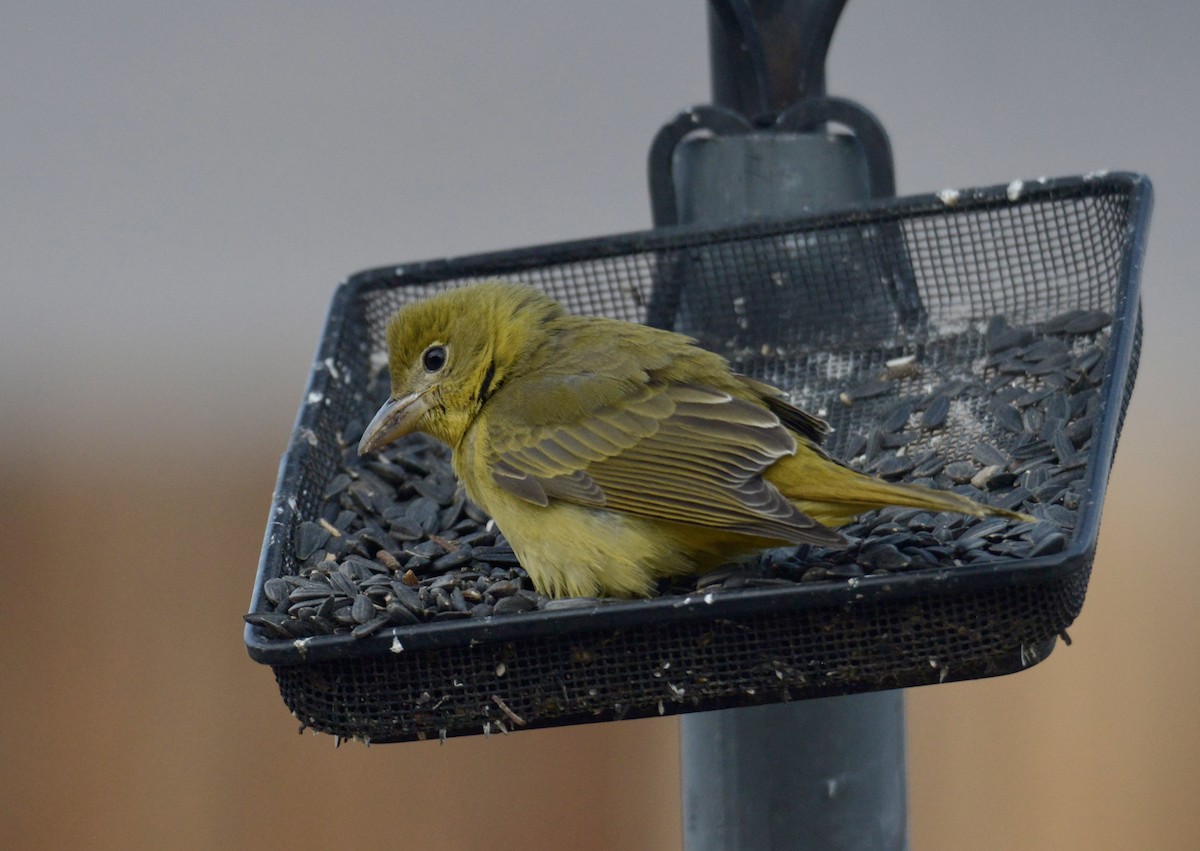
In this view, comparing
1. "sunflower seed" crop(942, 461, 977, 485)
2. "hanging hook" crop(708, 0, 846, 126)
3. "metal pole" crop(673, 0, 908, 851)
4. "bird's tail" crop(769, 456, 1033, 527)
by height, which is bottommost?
"metal pole" crop(673, 0, 908, 851)

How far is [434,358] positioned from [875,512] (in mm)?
1305

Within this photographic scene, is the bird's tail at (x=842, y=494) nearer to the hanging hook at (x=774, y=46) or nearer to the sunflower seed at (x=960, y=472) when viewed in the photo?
the sunflower seed at (x=960, y=472)

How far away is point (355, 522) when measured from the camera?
15.2 ft

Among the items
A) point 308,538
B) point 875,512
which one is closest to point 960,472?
point 875,512

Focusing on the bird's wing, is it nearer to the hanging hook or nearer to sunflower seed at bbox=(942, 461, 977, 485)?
sunflower seed at bbox=(942, 461, 977, 485)

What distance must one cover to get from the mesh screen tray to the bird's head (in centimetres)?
34

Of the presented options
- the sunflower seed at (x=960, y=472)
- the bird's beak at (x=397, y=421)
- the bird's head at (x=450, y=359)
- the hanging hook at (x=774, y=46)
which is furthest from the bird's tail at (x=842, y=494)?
the hanging hook at (x=774, y=46)

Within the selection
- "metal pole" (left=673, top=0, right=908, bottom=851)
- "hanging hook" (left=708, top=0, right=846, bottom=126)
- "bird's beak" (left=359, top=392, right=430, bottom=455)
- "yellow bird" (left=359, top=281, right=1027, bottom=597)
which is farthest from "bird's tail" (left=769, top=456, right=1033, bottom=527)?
"hanging hook" (left=708, top=0, right=846, bottom=126)

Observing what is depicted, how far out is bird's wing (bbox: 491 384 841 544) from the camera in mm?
3717

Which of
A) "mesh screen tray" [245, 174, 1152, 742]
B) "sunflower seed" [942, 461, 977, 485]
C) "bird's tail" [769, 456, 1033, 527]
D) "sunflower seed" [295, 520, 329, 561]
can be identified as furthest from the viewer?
"sunflower seed" [295, 520, 329, 561]

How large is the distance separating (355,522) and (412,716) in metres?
1.03

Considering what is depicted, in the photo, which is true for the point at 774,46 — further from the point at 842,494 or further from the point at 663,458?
the point at 842,494

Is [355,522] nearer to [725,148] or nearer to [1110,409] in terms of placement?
[725,148]

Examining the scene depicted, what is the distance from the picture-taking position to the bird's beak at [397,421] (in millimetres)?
4520
